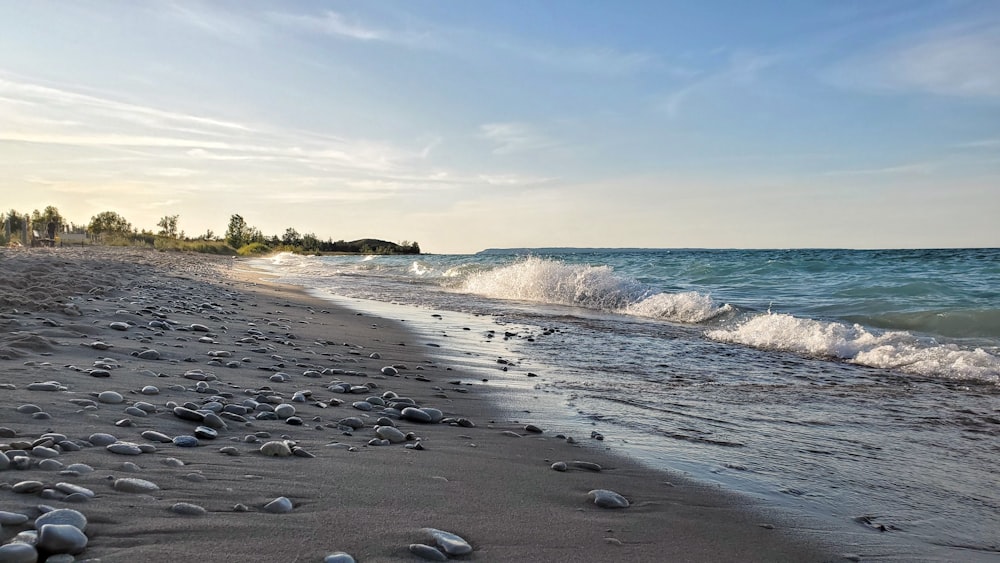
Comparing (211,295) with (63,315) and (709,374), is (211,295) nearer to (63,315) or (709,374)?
(63,315)

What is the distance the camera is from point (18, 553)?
5.52 ft

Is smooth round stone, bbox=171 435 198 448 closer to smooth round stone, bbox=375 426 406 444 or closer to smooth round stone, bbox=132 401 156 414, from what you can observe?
smooth round stone, bbox=132 401 156 414

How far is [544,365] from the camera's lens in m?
7.08

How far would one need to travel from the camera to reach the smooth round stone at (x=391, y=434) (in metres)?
3.62

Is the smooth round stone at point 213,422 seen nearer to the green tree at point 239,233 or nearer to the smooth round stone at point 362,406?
the smooth round stone at point 362,406

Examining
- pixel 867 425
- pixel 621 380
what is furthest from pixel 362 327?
pixel 867 425

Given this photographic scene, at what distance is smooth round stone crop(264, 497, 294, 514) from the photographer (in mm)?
2328

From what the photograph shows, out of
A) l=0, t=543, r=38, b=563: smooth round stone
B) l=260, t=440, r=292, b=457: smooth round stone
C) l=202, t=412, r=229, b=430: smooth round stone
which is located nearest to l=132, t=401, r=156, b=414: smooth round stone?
l=202, t=412, r=229, b=430: smooth round stone

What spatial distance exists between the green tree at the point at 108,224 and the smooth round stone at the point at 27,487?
2655 inches

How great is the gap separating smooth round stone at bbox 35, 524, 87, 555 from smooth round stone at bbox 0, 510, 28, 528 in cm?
14

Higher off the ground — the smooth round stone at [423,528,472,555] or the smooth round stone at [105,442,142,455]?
the smooth round stone at [105,442,142,455]

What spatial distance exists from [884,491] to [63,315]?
7.18 meters

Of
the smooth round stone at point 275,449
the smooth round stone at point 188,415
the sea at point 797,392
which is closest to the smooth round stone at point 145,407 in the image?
the smooth round stone at point 188,415

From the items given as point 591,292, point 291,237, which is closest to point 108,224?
point 291,237
